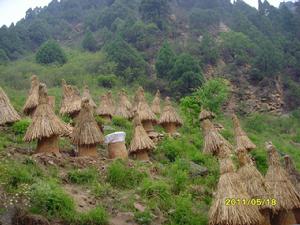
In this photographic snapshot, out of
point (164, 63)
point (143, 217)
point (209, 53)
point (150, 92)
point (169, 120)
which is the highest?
point (209, 53)

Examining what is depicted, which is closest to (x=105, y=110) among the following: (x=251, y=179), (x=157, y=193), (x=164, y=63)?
(x=157, y=193)

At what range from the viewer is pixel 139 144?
10898 mm

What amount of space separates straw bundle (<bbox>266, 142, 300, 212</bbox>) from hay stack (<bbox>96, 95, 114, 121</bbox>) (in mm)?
7350

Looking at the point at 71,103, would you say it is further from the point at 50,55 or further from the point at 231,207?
the point at 50,55

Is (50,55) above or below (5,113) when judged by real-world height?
above

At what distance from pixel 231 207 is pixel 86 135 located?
149 inches

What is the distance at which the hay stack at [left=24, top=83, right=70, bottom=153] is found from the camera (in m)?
9.25

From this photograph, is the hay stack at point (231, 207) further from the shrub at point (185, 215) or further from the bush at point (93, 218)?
the bush at point (93, 218)

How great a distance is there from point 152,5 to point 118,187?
33.8 m

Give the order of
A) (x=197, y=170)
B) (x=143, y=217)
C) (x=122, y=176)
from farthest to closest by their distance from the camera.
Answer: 1. (x=197, y=170)
2. (x=122, y=176)
3. (x=143, y=217)

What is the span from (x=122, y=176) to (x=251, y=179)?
2470mm

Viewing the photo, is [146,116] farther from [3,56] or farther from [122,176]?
[3,56]

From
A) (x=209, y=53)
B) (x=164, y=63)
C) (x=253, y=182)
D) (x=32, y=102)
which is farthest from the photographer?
(x=209, y=53)

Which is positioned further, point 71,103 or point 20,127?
point 71,103
